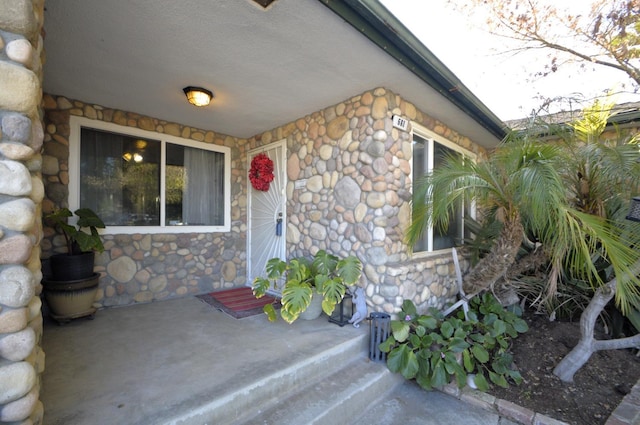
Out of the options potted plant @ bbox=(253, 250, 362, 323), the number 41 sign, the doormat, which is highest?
the number 41 sign

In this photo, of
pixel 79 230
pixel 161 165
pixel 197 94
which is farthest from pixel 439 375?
pixel 161 165

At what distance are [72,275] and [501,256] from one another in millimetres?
4076

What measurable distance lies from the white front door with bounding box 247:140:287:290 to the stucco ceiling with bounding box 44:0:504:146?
74cm

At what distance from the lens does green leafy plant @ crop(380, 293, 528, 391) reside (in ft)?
7.66

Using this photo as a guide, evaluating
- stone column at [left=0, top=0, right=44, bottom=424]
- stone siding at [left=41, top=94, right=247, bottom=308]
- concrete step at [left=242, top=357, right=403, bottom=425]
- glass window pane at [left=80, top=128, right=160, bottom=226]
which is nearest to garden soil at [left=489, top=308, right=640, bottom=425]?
concrete step at [left=242, top=357, right=403, bottom=425]

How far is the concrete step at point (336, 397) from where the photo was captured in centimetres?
182

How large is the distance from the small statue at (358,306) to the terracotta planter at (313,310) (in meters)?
0.37

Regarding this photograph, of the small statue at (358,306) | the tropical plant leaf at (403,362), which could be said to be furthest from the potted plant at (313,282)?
the tropical plant leaf at (403,362)

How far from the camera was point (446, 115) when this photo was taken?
3.58 metres

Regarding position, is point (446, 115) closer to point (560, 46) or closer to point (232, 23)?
point (560, 46)

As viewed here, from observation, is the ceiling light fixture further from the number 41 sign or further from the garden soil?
the garden soil

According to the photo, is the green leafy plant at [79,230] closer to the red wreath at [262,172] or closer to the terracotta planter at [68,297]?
the terracotta planter at [68,297]

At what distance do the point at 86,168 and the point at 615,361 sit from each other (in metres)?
5.78

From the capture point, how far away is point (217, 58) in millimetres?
2377
